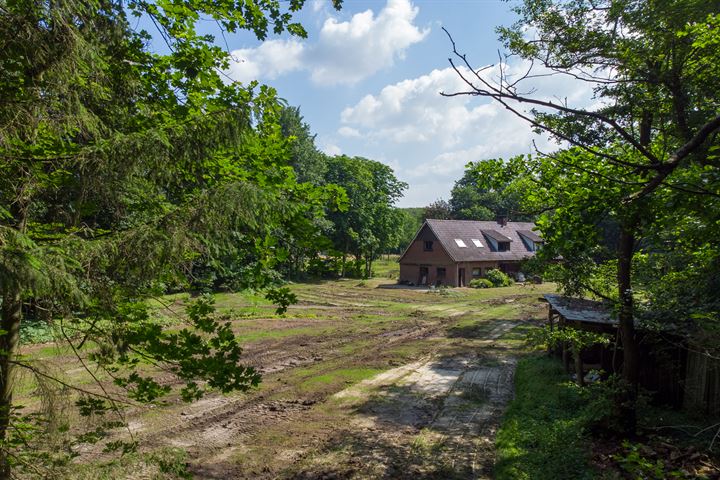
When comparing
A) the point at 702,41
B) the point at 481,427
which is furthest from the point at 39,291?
the point at 481,427

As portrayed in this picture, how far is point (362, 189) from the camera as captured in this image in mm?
47406

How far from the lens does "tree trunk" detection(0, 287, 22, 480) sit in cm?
352

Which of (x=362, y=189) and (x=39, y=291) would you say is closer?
(x=39, y=291)

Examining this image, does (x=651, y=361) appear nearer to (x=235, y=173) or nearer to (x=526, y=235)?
(x=235, y=173)

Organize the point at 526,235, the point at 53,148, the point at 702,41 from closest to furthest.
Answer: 1. the point at 53,148
2. the point at 702,41
3. the point at 526,235

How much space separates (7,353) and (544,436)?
9.49 m

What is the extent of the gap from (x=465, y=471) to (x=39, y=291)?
7871 mm

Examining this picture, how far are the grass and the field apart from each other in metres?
0.43

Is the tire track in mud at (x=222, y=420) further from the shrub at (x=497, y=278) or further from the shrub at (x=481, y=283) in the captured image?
the shrub at (x=497, y=278)

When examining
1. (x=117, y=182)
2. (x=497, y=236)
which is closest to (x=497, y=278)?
(x=497, y=236)

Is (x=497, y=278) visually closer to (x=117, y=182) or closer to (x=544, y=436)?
(x=544, y=436)

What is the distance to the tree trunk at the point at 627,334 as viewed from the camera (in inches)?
351

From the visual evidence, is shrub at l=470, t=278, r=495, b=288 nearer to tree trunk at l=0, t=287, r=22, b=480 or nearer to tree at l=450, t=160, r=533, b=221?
tree at l=450, t=160, r=533, b=221

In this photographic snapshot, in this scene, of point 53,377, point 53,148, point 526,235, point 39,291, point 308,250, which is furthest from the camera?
point 526,235
